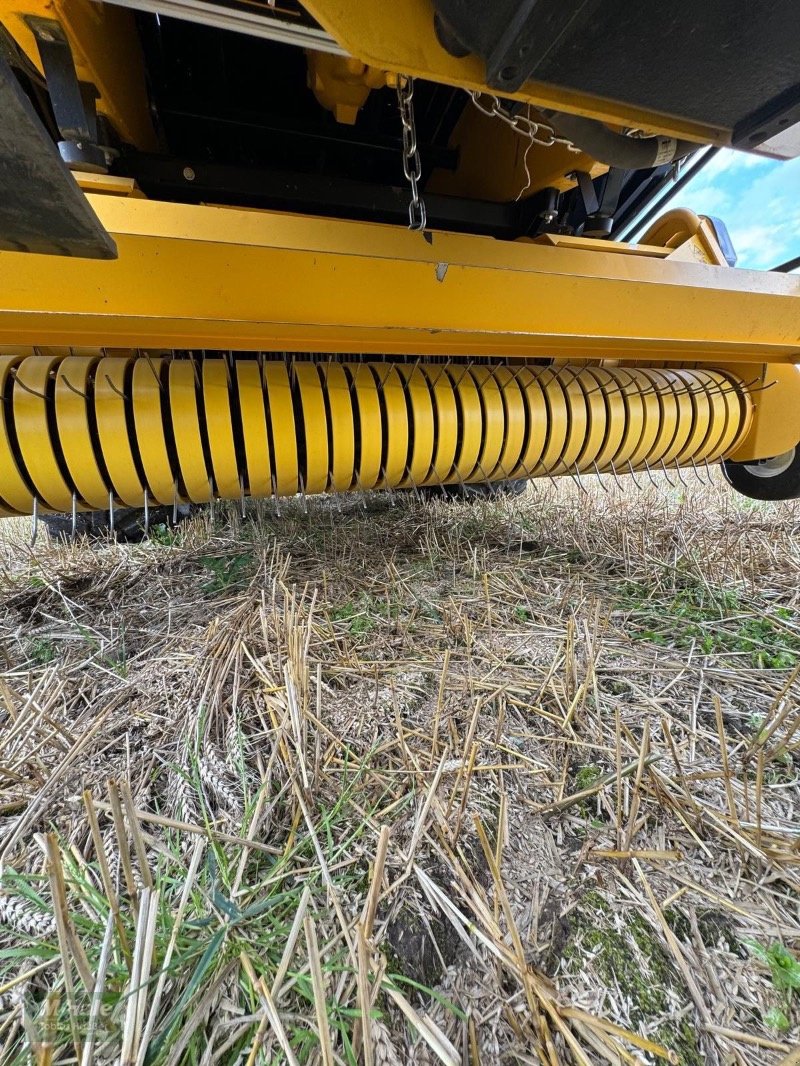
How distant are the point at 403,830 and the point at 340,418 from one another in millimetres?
956

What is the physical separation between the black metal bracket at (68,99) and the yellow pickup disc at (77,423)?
426 millimetres

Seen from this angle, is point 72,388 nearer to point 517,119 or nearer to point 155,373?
point 155,373

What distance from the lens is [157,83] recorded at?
1.37m

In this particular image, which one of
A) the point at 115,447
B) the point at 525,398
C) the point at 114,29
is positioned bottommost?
the point at 115,447

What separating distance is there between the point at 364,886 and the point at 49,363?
1.27 metres

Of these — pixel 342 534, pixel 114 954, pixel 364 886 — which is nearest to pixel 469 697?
pixel 364 886

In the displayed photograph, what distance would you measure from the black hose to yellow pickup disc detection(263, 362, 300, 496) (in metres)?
0.79

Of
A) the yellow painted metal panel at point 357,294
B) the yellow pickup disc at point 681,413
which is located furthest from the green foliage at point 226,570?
the yellow pickup disc at point 681,413

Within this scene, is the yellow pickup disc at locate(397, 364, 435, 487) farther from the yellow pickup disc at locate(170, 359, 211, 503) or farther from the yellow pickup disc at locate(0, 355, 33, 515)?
the yellow pickup disc at locate(0, 355, 33, 515)

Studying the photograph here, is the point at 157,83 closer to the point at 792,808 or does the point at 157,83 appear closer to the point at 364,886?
the point at 364,886

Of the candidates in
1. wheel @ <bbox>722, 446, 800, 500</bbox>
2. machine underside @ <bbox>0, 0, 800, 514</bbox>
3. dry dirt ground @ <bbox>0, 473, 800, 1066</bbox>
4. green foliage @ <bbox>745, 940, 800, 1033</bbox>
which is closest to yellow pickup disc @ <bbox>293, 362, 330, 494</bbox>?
machine underside @ <bbox>0, 0, 800, 514</bbox>

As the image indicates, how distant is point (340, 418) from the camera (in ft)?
3.89

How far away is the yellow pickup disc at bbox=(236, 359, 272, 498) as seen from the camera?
3.62 feet

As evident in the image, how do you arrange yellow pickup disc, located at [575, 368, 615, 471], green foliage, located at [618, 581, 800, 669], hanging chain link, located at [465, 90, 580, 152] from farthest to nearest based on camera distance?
1. yellow pickup disc, located at [575, 368, 615, 471]
2. green foliage, located at [618, 581, 800, 669]
3. hanging chain link, located at [465, 90, 580, 152]
